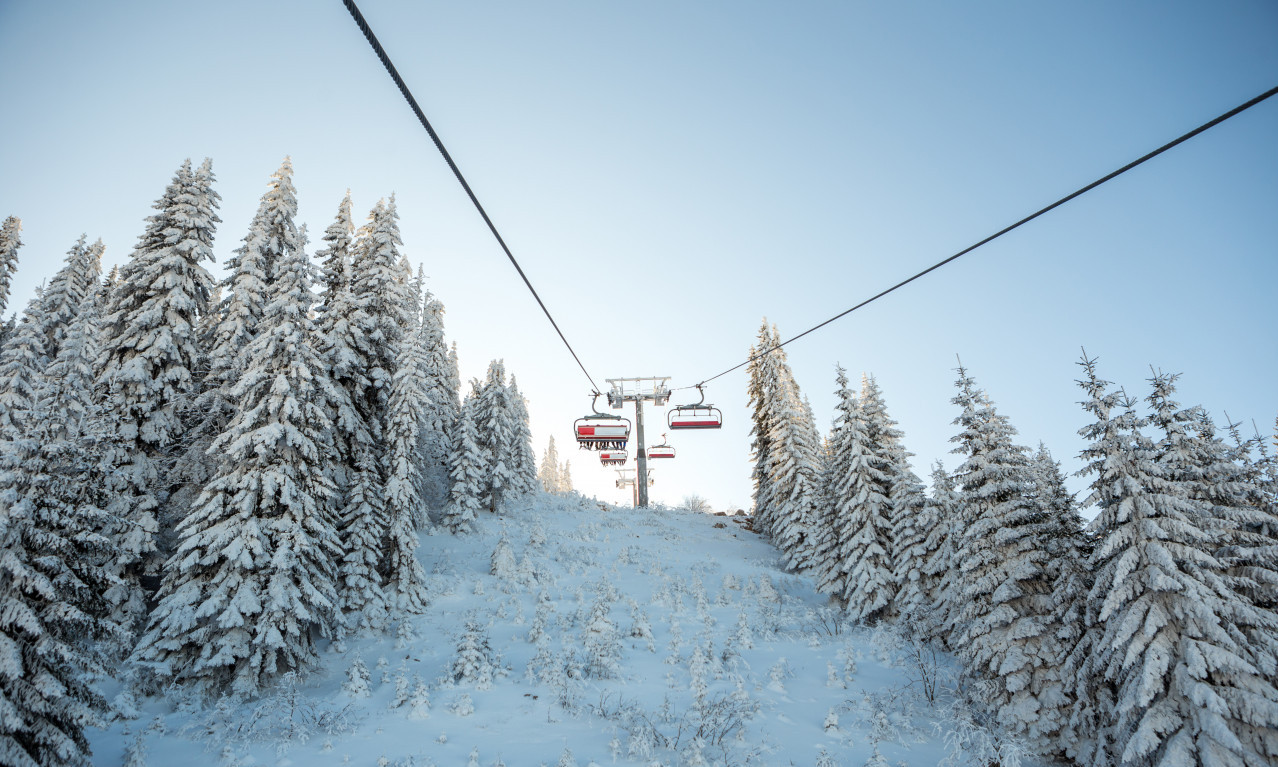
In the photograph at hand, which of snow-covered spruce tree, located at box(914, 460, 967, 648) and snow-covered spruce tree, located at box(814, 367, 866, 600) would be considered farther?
snow-covered spruce tree, located at box(814, 367, 866, 600)

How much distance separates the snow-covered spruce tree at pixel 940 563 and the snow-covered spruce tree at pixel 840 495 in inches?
151

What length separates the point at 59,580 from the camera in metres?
8.36

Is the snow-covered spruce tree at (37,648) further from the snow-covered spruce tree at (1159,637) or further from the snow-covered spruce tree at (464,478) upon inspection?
the snow-covered spruce tree at (464,478)

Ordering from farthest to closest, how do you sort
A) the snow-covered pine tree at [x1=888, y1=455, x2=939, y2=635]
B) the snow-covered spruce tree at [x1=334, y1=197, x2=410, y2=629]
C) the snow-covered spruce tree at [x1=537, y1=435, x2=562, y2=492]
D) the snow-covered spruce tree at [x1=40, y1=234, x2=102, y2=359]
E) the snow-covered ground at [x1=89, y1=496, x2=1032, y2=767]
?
the snow-covered spruce tree at [x1=537, y1=435, x2=562, y2=492] < the snow-covered spruce tree at [x1=40, y1=234, x2=102, y2=359] < the snow-covered pine tree at [x1=888, y1=455, x2=939, y2=635] < the snow-covered spruce tree at [x1=334, y1=197, x2=410, y2=629] < the snow-covered ground at [x1=89, y1=496, x2=1032, y2=767]

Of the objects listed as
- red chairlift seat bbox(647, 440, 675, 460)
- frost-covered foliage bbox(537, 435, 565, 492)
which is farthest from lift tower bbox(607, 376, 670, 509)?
frost-covered foliage bbox(537, 435, 565, 492)

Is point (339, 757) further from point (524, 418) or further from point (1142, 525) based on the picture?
point (524, 418)

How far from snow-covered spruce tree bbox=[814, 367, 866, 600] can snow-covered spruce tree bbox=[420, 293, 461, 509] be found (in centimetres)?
2221

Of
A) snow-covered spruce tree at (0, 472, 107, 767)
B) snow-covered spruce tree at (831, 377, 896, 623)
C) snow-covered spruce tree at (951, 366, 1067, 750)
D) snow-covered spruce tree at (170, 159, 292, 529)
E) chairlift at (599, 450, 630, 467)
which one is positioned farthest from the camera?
chairlift at (599, 450, 630, 467)

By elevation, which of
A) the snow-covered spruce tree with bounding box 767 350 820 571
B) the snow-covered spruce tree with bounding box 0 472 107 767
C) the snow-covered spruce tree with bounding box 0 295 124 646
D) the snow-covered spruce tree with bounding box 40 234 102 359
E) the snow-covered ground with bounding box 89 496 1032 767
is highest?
the snow-covered spruce tree with bounding box 40 234 102 359

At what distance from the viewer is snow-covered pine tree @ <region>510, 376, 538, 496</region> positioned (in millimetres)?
46469

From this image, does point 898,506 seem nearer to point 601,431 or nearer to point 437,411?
point 601,431

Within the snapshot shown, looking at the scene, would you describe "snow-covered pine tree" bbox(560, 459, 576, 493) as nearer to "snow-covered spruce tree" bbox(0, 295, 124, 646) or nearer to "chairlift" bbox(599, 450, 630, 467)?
"chairlift" bbox(599, 450, 630, 467)

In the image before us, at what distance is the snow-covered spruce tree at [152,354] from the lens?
15.6 meters

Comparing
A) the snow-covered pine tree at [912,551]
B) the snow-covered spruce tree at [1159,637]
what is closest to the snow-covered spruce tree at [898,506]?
the snow-covered pine tree at [912,551]
